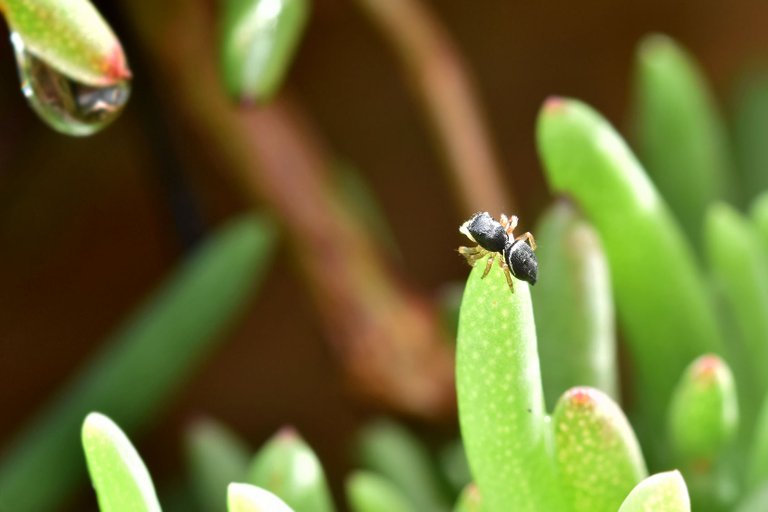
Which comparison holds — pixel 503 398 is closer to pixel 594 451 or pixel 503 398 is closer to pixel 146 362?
pixel 594 451

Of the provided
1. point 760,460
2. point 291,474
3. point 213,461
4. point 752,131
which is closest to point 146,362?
point 213,461

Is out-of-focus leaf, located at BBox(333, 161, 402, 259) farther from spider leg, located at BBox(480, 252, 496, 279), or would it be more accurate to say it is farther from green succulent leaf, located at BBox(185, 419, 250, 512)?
spider leg, located at BBox(480, 252, 496, 279)

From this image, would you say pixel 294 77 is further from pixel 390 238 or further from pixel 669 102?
pixel 669 102

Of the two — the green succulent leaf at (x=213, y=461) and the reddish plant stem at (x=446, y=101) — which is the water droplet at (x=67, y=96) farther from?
the reddish plant stem at (x=446, y=101)

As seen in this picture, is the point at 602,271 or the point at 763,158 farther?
the point at 763,158

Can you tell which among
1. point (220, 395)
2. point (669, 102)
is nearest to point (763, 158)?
point (669, 102)

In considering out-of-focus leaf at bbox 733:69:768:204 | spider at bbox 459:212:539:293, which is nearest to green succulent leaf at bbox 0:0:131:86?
spider at bbox 459:212:539:293
